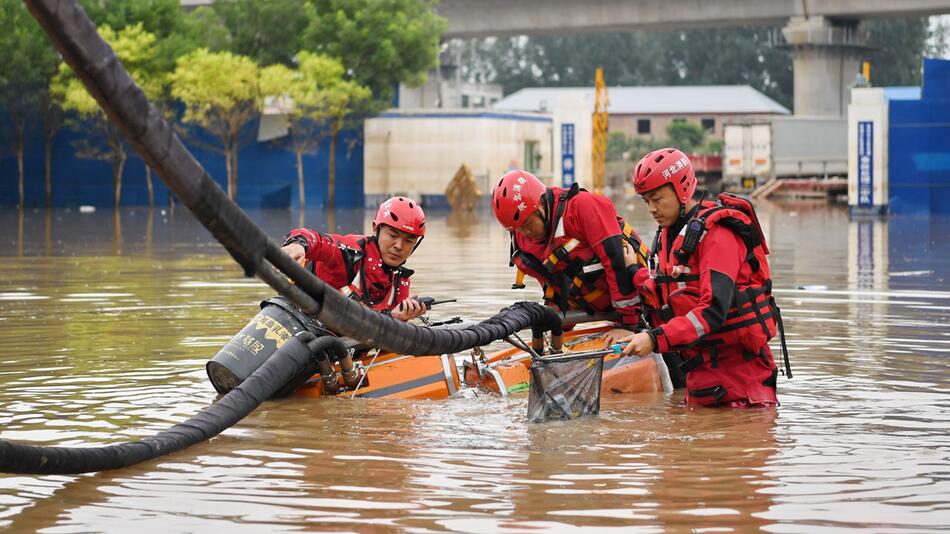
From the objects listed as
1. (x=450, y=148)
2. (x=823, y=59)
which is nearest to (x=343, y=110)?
(x=450, y=148)

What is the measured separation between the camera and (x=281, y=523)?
21.4 ft

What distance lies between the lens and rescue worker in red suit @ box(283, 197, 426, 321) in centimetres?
1016

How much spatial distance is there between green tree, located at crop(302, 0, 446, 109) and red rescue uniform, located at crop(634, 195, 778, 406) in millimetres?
49410

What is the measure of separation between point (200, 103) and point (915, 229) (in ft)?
97.1

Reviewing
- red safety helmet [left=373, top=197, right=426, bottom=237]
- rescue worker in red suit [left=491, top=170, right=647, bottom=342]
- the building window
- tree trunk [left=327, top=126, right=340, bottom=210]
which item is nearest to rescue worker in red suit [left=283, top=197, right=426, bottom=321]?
red safety helmet [left=373, top=197, right=426, bottom=237]

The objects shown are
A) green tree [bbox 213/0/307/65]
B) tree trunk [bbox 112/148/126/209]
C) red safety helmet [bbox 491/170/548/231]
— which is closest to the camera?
red safety helmet [bbox 491/170/548/231]

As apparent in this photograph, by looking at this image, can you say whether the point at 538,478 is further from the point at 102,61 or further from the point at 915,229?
the point at 915,229

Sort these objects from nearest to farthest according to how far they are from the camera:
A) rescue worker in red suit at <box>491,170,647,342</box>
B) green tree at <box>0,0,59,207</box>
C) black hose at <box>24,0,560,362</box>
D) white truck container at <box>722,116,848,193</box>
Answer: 1. black hose at <box>24,0,560,362</box>
2. rescue worker in red suit at <box>491,170,647,342</box>
3. green tree at <box>0,0,59,207</box>
4. white truck container at <box>722,116,848,193</box>

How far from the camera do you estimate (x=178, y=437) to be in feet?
26.8

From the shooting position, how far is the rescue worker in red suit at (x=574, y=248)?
9.91 m

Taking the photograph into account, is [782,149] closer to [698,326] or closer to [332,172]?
[332,172]

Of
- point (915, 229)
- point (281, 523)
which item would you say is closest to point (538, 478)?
point (281, 523)

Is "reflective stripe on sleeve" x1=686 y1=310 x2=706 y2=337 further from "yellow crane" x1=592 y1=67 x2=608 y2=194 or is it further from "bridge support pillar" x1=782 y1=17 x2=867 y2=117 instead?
"bridge support pillar" x1=782 y1=17 x2=867 y2=117

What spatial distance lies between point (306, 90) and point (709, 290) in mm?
48838
